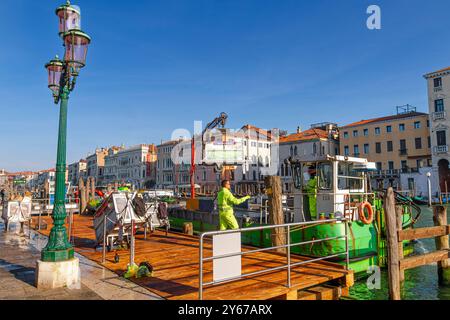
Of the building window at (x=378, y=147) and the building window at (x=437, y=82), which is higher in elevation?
the building window at (x=437, y=82)

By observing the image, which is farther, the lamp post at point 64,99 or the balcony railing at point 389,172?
the balcony railing at point 389,172

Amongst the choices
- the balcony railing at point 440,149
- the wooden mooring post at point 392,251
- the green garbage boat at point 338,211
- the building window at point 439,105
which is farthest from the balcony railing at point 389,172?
the wooden mooring post at point 392,251

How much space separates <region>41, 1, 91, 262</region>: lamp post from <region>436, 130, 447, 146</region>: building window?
1990 inches

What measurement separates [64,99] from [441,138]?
51.0 meters

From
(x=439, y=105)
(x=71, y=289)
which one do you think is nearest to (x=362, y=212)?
(x=71, y=289)

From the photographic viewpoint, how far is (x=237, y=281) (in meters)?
6.61

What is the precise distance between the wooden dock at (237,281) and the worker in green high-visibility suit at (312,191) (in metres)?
3.18

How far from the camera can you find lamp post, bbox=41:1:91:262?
6.23 meters

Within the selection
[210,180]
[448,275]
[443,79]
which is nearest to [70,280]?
[448,275]

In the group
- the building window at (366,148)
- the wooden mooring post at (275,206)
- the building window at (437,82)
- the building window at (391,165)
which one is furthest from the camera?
the building window at (366,148)

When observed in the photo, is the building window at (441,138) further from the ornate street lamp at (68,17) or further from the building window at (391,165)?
the ornate street lamp at (68,17)

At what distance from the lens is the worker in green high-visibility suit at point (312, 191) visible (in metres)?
11.6

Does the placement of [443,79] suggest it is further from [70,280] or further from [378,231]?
[70,280]
